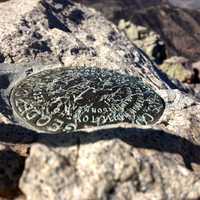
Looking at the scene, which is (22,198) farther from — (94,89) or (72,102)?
(94,89)

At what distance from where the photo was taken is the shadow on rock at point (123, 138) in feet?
16.8

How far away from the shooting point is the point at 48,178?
178 inches

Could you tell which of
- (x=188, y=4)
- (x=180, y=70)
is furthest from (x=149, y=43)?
(x=188, y=4)

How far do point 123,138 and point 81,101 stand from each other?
1.24 m

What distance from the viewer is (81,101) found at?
6.37 meters

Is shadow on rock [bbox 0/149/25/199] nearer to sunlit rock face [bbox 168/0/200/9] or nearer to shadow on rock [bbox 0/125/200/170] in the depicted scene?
shadow on rock [bbox 0/125/200/170]

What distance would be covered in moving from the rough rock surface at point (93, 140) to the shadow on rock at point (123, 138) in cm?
1

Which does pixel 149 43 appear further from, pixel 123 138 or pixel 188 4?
pixel 123 138

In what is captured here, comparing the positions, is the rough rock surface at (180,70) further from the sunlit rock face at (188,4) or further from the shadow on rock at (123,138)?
the sunlit rock face at (188,4)

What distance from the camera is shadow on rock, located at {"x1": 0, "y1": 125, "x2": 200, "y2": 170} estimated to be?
513cm

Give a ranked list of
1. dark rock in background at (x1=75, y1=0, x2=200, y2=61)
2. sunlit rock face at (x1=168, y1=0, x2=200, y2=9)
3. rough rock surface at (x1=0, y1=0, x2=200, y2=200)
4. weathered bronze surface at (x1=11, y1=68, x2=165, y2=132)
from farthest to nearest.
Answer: sunlit rock face at (x1=168, y1=0, x2=200, y2=9)
dark rock in background at (x1=75, y1=0, x2=200, y2=61)
weathered bronze surface at (x1=11, y1=68, x2=165, y2=132)
rough rock surface at (x1=0, y1=0, x2=200, y2=200)

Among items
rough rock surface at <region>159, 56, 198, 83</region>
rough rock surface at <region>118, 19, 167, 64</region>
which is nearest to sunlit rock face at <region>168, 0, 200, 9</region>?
rough rock surface at <region>118, 19, 167, 64</region>

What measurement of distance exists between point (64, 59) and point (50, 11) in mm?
1411

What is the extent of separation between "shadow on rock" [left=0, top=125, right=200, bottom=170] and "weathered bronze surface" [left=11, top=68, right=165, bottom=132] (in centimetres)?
26
